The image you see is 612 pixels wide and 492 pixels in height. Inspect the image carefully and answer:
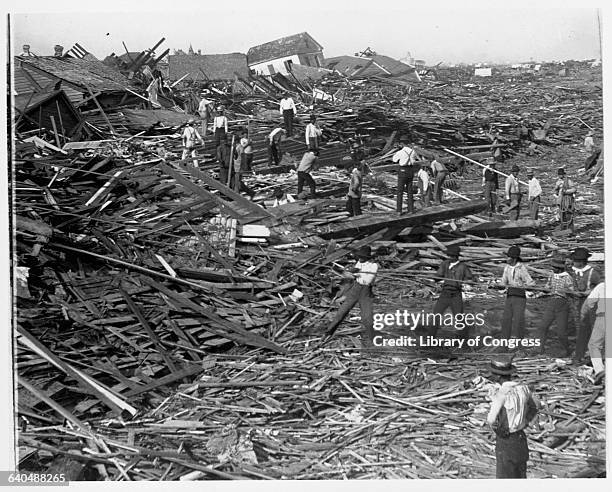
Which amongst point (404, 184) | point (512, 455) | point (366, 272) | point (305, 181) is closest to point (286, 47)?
point (305, 181)

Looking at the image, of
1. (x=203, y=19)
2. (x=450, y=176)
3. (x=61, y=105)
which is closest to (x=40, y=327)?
(x=61, y=105)

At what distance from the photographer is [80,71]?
8.32 metres

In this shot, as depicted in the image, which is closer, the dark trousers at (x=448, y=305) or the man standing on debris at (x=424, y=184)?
the dark trousers at (x=448, y=305)

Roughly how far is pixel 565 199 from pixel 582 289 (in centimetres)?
105

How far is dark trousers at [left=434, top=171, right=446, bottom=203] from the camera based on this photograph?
813 centimetres

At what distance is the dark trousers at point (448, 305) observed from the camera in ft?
25.7

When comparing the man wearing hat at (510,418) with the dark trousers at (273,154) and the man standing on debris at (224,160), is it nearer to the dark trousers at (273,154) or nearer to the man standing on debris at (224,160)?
the dark trousers at (273,154)

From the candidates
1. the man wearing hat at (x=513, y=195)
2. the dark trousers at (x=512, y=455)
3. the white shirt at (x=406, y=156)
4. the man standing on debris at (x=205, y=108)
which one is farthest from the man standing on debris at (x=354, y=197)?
the dark trousers at (x=512, y=455)

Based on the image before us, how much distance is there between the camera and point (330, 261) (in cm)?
800

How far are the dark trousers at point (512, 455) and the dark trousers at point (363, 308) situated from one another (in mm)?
1738

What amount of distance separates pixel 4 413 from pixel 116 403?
124cm

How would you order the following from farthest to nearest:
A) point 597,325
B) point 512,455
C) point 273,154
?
point 273,154, point 597,325, point 512,455

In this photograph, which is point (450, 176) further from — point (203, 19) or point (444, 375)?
point (203, 19)

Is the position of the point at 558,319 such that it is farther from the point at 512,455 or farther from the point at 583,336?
the point at 512,455
